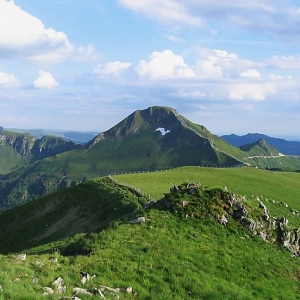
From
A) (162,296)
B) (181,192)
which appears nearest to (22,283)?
(162,296)

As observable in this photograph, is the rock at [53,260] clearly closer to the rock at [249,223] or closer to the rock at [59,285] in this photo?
the rock at [59,285]

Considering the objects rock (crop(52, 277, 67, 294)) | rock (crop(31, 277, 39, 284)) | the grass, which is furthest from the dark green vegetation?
the grass

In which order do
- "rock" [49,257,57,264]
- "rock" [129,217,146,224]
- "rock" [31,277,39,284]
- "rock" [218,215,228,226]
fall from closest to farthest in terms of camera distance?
"rock" [31,277,39,284]
"rock" [49,257,57,264]
"rock" [129,217,146,224]
"rock" [218,215,228,226]

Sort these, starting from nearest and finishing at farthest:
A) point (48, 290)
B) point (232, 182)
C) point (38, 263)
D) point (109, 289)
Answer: point (48, 290)
point (109, 289)
point (38, 263)
point (232, 182)

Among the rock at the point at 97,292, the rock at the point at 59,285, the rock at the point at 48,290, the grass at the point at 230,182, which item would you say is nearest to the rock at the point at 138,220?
the rock at the point at 59,285

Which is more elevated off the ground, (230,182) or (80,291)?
(230,182)

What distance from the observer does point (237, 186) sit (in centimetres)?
7638

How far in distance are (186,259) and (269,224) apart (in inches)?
541

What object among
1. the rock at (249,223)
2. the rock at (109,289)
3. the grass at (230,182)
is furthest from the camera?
the grass at (230,182)

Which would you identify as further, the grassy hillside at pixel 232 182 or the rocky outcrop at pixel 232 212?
the grassy hillside at pixel 232 182

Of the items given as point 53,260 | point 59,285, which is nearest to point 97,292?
point 59,285

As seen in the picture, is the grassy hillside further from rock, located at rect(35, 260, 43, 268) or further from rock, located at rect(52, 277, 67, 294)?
rock, located at rect(52, 277, 67, 294)

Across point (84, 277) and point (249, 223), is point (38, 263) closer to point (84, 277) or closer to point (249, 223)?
point (84, 277)

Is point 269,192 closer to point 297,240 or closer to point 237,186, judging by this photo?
point 237,186
